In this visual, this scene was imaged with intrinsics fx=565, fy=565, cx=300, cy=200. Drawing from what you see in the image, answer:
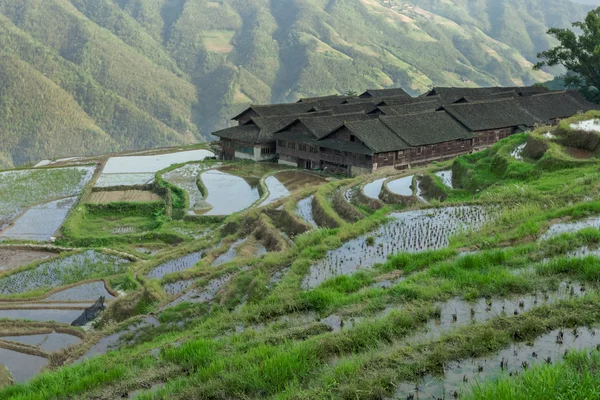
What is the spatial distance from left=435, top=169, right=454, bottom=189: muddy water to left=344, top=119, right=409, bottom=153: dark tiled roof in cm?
710

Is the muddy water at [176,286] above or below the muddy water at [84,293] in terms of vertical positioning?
above

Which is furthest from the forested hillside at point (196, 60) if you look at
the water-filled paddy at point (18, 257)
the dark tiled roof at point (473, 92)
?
the water-filled paddy at point (18, 257)

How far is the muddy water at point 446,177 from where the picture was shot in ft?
65.8

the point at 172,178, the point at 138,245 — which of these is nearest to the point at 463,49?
the point at 172,178

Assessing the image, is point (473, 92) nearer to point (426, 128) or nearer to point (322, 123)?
point (426, 128)

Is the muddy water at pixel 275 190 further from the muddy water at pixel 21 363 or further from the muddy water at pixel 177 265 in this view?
the muddy water at pixel 21 363

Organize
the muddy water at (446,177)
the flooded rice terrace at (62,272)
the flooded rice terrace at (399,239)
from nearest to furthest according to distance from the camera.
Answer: the flooded rice terrace at (399,239), the flooded rice terrace at (62,272), the muddy water at (446,177)

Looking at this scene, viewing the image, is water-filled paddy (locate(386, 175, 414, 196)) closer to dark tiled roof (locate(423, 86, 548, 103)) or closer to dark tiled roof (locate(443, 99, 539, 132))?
dark tiled roof (locate(443, 99, 539, 132))

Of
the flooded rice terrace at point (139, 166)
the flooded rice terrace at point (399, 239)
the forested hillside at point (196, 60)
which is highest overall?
the forested hillside at point (196, 60)

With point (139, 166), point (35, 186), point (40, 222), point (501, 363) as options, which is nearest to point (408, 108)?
point (139, 166)

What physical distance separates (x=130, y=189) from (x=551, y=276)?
89.7 feet

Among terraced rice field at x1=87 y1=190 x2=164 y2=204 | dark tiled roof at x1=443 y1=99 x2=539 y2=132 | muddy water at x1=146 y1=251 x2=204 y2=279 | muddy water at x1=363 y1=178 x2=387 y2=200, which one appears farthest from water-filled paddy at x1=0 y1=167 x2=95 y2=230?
dark tiled roof at x1=443 y1=99 x2=539 y2=132

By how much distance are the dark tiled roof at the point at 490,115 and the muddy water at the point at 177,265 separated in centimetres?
2207

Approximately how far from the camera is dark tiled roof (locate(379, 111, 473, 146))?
31516mm
